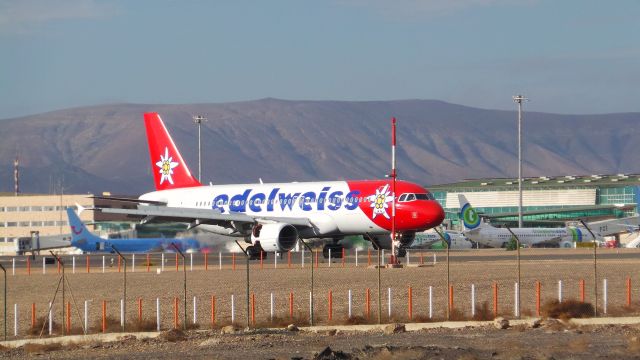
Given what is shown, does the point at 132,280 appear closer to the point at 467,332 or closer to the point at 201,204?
the point at 201,204

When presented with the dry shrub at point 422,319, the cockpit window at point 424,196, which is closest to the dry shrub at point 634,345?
the dry shrub at point 422,319

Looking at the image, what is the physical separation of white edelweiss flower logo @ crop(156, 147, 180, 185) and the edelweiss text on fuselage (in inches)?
252

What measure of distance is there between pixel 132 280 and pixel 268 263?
1267 centimetres

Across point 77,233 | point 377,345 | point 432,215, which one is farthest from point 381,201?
point 77,233

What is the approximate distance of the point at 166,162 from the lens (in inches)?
3051

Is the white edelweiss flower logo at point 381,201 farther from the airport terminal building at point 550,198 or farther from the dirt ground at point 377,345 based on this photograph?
the airport terminal building at point 550,198

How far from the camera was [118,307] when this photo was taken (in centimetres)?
4119

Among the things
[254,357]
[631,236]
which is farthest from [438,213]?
[631,236]

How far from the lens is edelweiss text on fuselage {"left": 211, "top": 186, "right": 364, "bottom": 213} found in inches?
2537

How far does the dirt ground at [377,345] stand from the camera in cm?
2369

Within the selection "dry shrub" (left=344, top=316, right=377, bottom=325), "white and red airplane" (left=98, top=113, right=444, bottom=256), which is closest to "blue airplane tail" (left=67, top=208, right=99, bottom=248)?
"white and red airplane" (left=98, top=113, right=444, bottom=256)

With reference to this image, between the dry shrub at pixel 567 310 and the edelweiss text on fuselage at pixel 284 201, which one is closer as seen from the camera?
the dry shrub at pixel 567 310

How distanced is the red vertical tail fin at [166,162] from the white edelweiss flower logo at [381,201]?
16935 mm

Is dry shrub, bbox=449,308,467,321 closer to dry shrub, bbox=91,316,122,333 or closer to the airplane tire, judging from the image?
dry shrub, bbox=91,316,122,333
